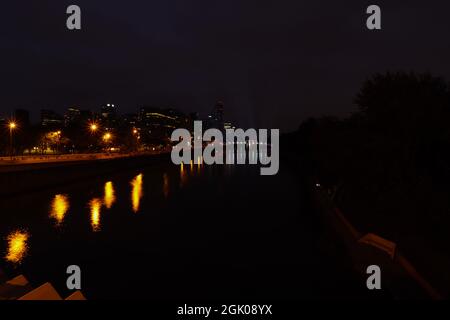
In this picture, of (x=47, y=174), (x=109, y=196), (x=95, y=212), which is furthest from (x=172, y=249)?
(x=47, y=174)

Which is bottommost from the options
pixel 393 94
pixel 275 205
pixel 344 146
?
pixel 275 205

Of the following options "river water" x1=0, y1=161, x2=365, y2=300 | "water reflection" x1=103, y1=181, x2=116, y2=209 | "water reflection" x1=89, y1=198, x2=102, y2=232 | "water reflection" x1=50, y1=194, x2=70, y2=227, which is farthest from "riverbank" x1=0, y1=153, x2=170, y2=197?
"water reflection" x1=89, y1=198, x2=102, y2=232

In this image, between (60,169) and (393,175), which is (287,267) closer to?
(393,175)

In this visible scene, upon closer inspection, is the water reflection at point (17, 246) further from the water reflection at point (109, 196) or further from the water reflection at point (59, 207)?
the water reflection at point (109, 196)

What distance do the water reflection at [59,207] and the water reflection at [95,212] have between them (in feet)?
4.24

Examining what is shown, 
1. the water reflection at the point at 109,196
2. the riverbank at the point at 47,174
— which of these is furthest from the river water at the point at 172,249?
the riverbank at the point at 47,174

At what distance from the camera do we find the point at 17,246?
1245 centimetres

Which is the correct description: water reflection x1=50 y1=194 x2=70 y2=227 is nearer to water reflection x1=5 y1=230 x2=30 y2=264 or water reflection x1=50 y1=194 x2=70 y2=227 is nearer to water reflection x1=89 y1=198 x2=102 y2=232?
water reflection x1=89 y1=198 x2=102 y2=232

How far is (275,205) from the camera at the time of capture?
925 inches

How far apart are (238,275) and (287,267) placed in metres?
1.61

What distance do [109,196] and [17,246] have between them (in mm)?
13001

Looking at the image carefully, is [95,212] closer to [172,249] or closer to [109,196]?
[109,196]
